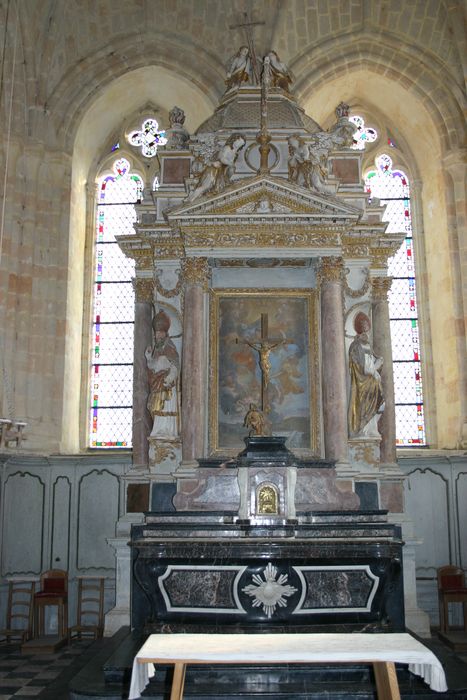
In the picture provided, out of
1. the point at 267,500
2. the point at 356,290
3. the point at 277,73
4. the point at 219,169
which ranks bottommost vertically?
the point at 267,500

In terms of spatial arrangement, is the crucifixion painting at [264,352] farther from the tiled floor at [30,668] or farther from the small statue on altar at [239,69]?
the small statue on altar at [239,69]

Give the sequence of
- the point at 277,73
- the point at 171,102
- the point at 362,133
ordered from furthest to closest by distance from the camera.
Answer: the point at 362,133 < the point at 171,102 < the point at 277,73

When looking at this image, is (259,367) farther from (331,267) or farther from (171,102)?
(171,102)

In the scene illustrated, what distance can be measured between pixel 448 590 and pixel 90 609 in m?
5.25

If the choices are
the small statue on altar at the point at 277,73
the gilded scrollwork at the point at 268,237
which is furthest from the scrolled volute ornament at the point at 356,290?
the small statue on altar at the point at 277,73

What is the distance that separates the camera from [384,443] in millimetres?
10711

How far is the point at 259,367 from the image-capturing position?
34.8 ft

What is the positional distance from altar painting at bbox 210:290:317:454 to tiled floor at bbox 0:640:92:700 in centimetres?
316

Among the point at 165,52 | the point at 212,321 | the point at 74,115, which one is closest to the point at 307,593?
the point at 212,321

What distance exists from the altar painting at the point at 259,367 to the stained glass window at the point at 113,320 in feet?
11.2

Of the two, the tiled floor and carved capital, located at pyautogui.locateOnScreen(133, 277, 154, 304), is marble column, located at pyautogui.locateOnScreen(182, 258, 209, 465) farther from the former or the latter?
the tiled floor

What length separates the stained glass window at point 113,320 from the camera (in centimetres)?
1376

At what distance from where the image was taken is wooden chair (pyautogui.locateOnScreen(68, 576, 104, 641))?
10.6 meters

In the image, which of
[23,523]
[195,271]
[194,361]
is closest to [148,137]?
[195,271]
